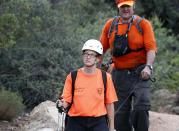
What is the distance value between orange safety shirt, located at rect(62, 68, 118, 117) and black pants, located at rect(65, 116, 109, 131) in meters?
0.06

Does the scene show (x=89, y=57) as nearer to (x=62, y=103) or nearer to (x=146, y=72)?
(x=62, y=103)

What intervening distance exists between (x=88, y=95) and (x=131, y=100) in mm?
1478

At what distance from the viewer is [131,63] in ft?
16.4

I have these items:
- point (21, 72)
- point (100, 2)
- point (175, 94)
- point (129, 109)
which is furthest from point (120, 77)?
point (100, 2)

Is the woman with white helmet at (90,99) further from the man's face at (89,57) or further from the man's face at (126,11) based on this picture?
the man's face at (126,11)

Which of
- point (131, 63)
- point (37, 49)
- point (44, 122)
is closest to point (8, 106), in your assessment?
point (44, 122)

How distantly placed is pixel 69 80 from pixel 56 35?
17.5 ft

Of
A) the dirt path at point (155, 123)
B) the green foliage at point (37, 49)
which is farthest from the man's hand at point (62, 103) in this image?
the green foliage at point (37, 49)

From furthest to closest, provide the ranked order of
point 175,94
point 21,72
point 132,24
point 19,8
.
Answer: point 175,94, point 21,72, point 19,8, point 132,24

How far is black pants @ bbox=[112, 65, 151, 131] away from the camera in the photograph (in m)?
4.81

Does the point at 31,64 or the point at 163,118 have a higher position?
the point at 31,64

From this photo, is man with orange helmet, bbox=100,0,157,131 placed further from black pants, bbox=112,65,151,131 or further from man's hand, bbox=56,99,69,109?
man's hand, bbox=56,99,69,109

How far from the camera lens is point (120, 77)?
513 centimetres

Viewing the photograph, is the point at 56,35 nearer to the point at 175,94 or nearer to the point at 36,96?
the point at 36,96
